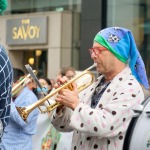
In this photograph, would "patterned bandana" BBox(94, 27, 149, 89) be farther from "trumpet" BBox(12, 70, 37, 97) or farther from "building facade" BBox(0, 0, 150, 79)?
"building facade" BBox(0, 0, 150, 79)

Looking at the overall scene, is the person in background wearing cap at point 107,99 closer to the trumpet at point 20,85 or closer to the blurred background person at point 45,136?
the trumpet at point 20,85

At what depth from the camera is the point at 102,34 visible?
3793 mm

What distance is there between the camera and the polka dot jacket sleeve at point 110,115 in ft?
11.4

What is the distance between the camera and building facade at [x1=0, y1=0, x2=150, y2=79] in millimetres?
16062

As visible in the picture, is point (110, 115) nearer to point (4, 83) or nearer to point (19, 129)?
point (4, 83)

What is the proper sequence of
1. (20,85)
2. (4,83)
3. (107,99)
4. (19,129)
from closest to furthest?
(4,83) < (107,99) < (19,129) < (20,85)

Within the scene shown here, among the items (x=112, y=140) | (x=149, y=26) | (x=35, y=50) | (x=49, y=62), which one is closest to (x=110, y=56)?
(x=112, y=140)

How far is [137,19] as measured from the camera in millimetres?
16000

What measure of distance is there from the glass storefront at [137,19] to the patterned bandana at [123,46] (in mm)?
11883

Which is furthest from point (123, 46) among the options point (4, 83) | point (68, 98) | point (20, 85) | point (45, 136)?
point (45, 136)

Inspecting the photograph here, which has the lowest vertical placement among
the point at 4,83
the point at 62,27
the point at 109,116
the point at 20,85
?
the point at 62,27

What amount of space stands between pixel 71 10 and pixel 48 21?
2.59ft

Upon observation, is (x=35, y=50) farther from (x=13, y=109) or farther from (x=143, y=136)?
(x=143, y=136)

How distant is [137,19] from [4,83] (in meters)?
13.6
